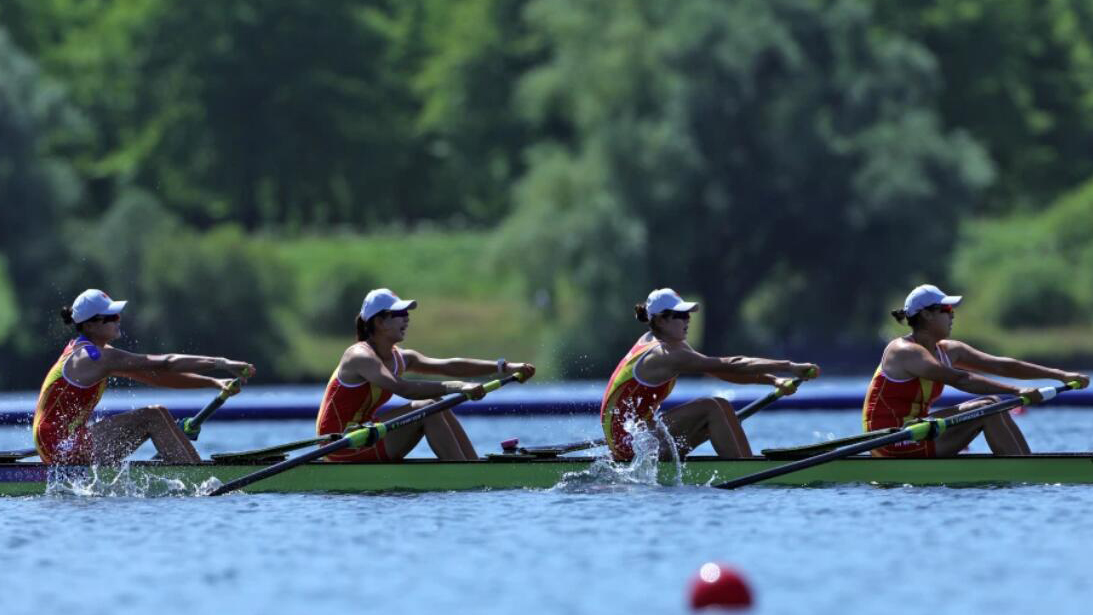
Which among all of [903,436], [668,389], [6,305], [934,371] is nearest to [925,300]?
[934,371]

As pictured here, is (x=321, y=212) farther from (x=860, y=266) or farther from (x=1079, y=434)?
(x=1079, y=434)

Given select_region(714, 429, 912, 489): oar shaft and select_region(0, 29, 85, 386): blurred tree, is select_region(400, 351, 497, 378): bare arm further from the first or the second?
select_region(0, 29, 85, 386): blurred tree

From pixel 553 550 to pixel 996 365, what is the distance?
4.41 metres

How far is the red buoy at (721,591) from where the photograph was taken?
31.0 ft

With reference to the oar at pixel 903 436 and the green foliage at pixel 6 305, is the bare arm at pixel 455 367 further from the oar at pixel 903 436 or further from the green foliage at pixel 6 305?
the green foliage at pixel 6 305

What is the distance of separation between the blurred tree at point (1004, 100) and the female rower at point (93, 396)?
4572cm

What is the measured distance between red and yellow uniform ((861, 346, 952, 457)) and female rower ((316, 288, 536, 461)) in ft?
8.10

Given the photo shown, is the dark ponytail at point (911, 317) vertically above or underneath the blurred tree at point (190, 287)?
underneath

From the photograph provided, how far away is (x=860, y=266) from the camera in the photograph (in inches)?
1529

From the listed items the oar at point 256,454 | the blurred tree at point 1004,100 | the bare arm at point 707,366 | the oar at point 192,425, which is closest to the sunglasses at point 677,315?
the bare arm at point 707,366

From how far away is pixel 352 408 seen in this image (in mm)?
14523

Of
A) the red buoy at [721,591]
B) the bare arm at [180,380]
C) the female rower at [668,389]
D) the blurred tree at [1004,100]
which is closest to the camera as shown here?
the red buoy at [721,591]

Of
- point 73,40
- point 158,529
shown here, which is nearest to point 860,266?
point 158,529

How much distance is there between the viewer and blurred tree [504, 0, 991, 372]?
37969 mm
